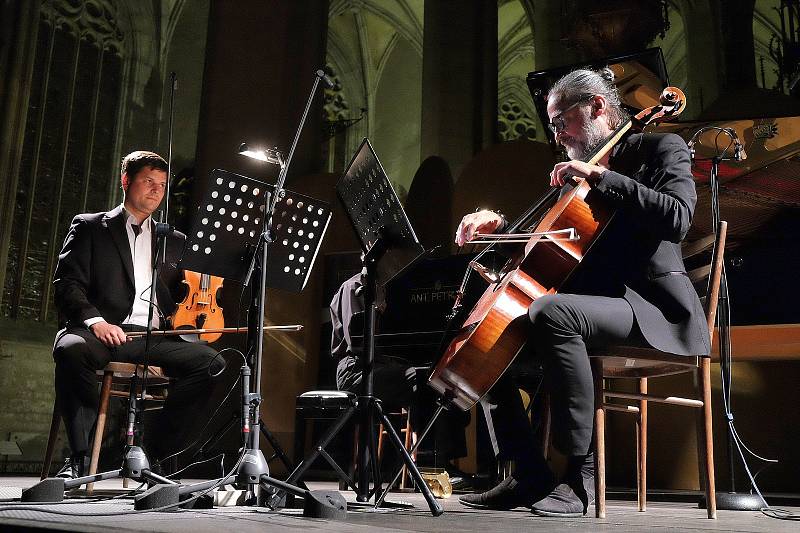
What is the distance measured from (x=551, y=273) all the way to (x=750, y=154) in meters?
2.25

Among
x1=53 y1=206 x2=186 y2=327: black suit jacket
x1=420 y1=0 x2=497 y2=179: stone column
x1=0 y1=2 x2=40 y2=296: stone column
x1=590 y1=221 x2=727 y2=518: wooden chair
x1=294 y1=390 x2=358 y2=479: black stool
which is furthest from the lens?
x1=0 y1=2 x2=40 y2=296: stone column

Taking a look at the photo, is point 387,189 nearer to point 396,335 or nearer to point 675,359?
point 675,359

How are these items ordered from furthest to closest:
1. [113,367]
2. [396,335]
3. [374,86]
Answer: [374,86]
[396,335]
[113,367]

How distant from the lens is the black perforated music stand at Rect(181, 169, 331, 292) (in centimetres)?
301

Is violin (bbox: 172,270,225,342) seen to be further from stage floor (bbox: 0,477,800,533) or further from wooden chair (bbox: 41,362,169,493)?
stage floor (bbox: 0,477,800,533)

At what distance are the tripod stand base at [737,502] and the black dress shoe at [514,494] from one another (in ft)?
3.92

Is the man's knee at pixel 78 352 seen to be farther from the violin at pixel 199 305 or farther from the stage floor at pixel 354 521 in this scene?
the stage floor at pixel 354 521

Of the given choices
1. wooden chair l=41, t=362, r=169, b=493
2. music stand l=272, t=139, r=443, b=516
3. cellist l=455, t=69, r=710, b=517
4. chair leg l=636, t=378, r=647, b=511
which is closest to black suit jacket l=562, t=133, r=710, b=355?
cellist l=455, t=69, r=710, b=517

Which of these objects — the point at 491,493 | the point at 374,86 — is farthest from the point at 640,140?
the point at 374,86

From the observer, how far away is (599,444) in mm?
2541

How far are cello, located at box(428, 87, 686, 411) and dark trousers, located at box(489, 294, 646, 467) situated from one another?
0.09 metres

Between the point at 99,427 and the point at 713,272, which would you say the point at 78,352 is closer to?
the point at 99,427

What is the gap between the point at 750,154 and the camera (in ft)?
13.8

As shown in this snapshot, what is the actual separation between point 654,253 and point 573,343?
1.50ft
